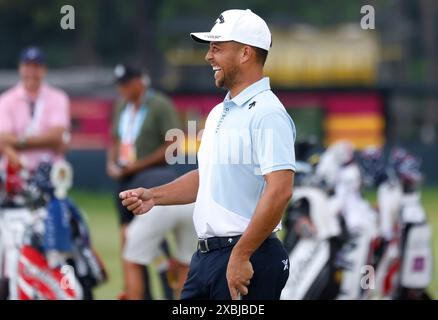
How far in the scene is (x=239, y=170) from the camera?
21.8 feet

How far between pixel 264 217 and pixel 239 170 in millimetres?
339

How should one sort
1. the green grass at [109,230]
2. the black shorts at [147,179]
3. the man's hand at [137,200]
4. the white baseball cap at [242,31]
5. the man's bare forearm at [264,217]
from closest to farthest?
the man's bare forearm at [264,217] → the white baseball cap at [242,31] → the man's hand at [137,200] → the black shorts at [147,179] → the green grass at [109,230]

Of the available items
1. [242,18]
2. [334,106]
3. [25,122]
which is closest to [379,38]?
[334,106]

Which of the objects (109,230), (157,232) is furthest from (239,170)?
(109,230)

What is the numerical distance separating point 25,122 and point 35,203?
4.47 ft

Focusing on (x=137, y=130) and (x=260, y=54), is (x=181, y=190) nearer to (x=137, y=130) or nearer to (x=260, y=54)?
(x=260, y=54)

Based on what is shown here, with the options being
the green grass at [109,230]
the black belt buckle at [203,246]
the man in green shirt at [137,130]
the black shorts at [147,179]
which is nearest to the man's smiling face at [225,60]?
the black belt buckle at [203,246]

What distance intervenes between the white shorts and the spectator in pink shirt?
144 centimetres

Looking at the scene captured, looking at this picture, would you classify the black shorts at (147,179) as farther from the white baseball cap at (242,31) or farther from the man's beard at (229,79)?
the white baseball cap at (242,31)

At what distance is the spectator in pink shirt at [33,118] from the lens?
1166cm

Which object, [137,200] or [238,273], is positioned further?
[137,200]

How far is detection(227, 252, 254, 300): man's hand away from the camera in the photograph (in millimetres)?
6457

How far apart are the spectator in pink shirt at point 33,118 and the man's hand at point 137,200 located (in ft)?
15.6

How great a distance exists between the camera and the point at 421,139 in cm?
3719
